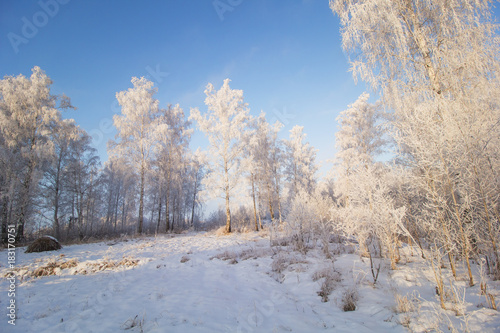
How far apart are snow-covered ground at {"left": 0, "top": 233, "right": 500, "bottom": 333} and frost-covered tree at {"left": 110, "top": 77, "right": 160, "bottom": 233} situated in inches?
423

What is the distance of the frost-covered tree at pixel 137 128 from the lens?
52.3 feet

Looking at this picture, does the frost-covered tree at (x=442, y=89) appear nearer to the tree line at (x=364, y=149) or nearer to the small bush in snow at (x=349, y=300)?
the tree line at (x=364, y=149)

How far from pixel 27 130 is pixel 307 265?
17652 millimetres

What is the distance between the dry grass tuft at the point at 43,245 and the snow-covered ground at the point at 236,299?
8.73 feet

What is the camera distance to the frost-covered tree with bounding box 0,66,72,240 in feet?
37.2

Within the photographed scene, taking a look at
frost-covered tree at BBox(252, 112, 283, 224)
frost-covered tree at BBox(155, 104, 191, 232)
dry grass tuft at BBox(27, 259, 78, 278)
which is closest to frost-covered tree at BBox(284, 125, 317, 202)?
frost-covered tree at BBox(252, 112, 283, 224)

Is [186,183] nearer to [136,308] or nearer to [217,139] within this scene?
[217,139]

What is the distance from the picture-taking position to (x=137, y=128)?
54.1 ft

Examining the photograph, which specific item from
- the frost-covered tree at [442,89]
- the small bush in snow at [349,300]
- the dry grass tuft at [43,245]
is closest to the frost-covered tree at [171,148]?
the dry grass tuft at [43,245]

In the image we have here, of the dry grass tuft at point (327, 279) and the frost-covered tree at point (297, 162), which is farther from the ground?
the frost-covered tree at point (297, 162)

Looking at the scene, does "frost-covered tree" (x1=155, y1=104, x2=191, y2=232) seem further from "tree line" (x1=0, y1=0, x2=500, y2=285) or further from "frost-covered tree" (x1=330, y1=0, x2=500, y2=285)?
"frost-covered tree" (x1=330, y1=0, x2=500, y2=285)

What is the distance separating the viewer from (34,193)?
11.6m

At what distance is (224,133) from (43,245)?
1103 centimetres

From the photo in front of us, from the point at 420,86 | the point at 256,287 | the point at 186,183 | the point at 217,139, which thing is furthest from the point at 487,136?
the point at 186,183
